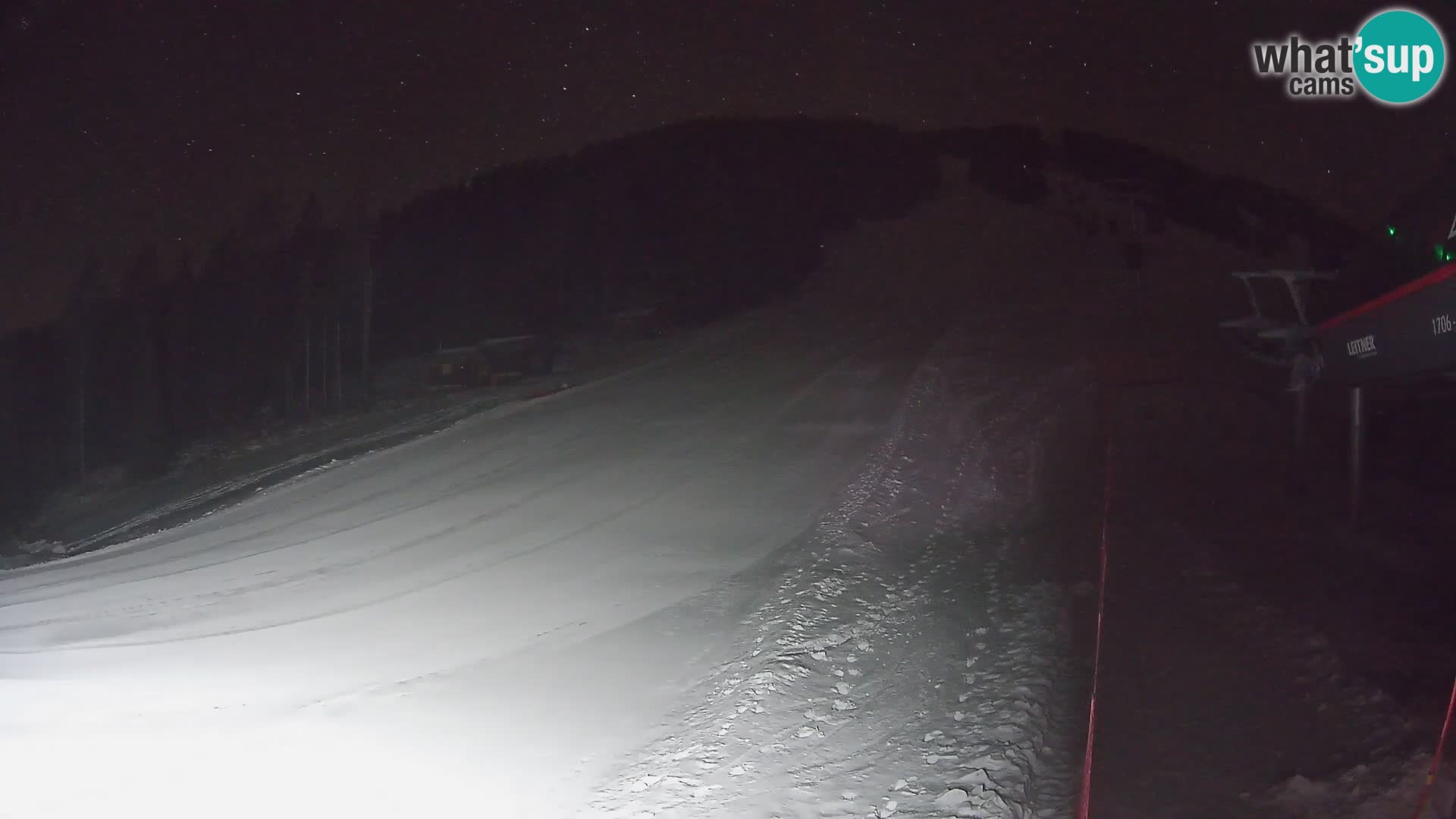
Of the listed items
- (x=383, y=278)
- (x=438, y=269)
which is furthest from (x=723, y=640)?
(x=383, y=278)

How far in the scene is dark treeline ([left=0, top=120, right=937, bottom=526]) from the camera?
166ft

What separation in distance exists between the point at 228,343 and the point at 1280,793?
67.5 meters

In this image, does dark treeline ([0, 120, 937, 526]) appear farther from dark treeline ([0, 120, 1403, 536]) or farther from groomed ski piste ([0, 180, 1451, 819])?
groomed ski piste ([0, 180, 1451, 819])

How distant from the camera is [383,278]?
60844mm

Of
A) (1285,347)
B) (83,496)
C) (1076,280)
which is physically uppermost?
(1076,280)

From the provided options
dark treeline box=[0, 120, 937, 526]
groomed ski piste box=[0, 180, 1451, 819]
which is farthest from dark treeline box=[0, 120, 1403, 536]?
groomed ski piste box=[0, 180, 1451, 819]

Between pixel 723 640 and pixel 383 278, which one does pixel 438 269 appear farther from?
pixel 723 640

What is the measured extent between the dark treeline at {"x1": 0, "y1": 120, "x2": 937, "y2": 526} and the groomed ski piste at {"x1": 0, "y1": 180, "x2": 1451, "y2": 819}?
31164 mm

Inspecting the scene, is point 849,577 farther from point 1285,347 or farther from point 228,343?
point 228,343

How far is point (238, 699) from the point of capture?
717cm

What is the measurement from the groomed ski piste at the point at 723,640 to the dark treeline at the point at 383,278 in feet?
102

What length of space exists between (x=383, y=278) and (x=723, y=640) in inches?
2287

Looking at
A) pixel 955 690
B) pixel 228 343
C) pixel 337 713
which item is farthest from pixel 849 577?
pixel 228 343

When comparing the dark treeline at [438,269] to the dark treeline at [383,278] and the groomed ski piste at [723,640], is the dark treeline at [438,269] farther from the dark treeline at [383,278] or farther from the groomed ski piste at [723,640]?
the groomed ski piste at [723,640]
